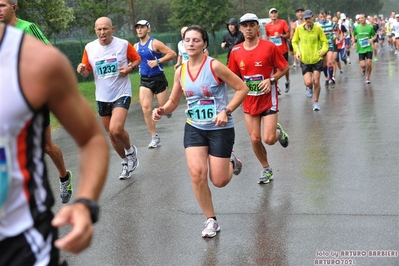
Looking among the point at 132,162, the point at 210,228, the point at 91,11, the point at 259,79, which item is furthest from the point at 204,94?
the point at 91,11

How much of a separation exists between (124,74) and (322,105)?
23.6ft

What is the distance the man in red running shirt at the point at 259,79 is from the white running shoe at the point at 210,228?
1994 millimetres

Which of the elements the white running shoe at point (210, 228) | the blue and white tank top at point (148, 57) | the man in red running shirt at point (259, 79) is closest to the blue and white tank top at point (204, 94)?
the white running shoe at point (210, 228)

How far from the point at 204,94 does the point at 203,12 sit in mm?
37801

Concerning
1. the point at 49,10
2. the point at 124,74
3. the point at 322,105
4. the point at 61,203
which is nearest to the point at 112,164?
the point at 124,74

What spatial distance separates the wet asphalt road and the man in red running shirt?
450 mm

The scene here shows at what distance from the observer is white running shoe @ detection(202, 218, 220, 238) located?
6.26 m

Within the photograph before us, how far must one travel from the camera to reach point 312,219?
6.57 metres

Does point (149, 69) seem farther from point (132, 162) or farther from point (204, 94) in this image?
point (204, 94)

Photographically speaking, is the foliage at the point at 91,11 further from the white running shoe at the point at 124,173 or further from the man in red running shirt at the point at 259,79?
the man in red running shirt at the point at 259,79

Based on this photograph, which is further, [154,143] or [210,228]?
[154,143]

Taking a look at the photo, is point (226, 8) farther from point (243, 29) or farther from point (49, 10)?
point (243, 29)

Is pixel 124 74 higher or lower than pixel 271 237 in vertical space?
higher

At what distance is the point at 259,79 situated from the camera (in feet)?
27.7
